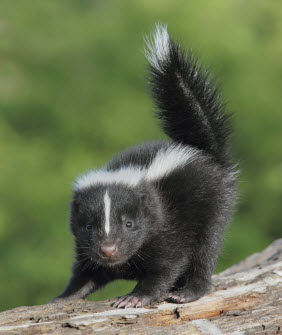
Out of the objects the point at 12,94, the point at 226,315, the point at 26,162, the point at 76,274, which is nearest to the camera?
the point at 226,315

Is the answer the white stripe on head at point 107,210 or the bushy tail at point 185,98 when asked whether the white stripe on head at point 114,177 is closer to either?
the white stripe on head at point 107,210

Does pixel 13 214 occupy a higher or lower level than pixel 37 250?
higher

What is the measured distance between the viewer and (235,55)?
8352 mm

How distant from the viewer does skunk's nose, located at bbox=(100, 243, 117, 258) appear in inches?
162

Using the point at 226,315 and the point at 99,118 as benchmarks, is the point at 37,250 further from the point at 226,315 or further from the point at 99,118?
the point at 226,315

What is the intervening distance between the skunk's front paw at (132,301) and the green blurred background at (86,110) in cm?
329

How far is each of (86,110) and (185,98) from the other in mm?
3547

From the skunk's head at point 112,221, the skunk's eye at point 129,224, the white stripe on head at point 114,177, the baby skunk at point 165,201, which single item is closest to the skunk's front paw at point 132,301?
the baby skunk at point 165,201

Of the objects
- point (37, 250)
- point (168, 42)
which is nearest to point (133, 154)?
point (168, 42)

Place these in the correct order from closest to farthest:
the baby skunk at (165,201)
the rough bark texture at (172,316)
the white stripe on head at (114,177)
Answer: the rough bark texture at (172,316)
the baby skunk at (165,201)
the white stripe on head at (114,177)

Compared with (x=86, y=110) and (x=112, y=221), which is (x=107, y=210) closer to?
(x=112, y=221)

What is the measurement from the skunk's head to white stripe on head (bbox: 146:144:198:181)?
231 mm

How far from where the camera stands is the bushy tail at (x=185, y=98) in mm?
5039

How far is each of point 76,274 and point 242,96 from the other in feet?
14.8
